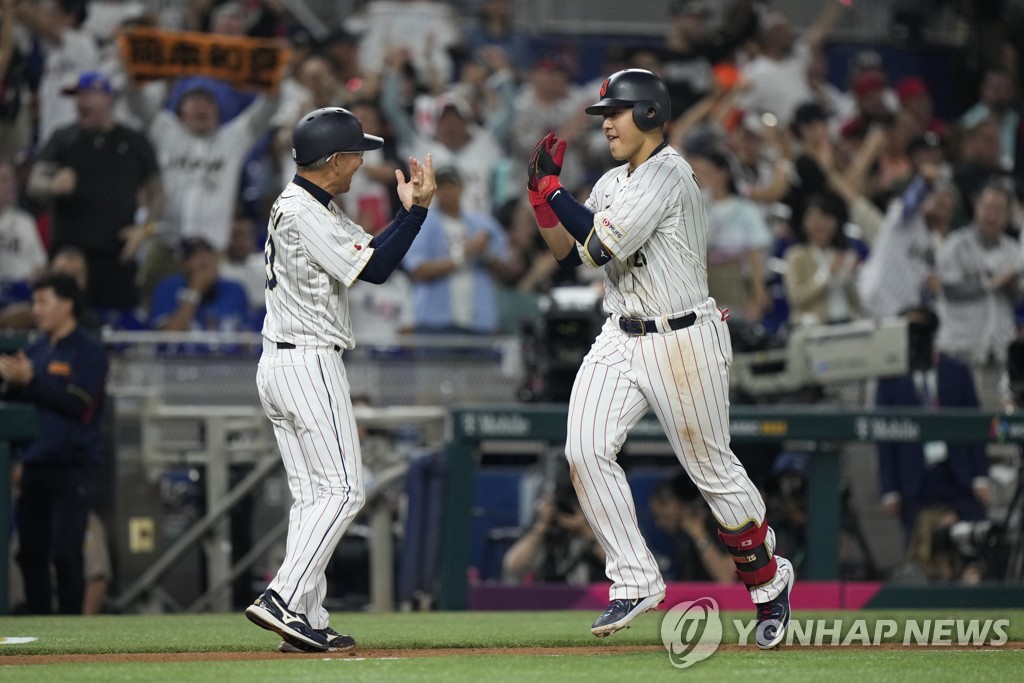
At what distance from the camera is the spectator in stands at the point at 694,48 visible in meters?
14.1

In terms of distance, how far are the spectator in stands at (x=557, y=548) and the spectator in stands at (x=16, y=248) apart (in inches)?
151

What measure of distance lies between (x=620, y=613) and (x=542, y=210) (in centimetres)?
146

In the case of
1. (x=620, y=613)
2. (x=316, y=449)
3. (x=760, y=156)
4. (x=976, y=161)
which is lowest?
(x=620, y=613)

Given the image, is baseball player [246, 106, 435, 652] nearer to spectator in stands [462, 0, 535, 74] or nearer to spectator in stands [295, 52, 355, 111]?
spectator in stands [295, 52, 355, 111]

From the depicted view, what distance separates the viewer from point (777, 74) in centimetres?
1417

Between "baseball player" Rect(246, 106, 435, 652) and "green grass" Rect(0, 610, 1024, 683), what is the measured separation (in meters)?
0.42

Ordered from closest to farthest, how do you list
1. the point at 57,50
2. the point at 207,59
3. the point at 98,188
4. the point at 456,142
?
the point at 98,188 → the point at 207,59 → the point at 57,50 → the point at 456,142

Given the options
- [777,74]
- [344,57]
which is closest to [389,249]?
[344,57]

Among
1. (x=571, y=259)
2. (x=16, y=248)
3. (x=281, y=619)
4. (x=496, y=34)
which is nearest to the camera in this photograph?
(x=281, y=619)

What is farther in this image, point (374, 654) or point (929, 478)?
point (929, 478)

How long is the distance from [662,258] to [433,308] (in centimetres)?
541

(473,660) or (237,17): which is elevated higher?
(237,17)

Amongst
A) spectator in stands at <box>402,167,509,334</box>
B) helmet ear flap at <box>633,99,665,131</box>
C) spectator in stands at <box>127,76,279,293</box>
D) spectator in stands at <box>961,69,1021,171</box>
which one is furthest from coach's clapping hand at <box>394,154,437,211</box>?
spectator in stands at <box>961,69,1021,171</box>

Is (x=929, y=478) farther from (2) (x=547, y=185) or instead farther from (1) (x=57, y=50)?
(1) (x=57, y=50)
